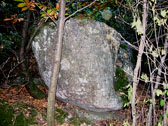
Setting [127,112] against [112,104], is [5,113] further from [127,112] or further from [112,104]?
[127,112]

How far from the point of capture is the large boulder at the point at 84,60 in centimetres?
381

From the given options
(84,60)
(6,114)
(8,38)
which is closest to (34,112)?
(6,114)

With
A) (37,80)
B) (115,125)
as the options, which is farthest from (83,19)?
(115,125)

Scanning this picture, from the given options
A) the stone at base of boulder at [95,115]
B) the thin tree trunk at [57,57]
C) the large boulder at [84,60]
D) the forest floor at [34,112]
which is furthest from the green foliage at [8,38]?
the stone at base of boulder at [95,115]

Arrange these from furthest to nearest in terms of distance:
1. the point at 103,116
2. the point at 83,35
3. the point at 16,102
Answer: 1. the point at 103,116
2. the point at 83,35
3. the point at 16,102

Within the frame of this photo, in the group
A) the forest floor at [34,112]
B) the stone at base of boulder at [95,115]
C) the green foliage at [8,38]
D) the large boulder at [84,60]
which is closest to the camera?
the forest floor at [34,112]

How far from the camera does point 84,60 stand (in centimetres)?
381

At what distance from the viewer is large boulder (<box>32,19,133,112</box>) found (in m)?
3.81

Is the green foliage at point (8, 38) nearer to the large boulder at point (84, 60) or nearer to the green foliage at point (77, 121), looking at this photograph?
the large boulder at point (84, 60)

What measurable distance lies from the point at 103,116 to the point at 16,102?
238cm

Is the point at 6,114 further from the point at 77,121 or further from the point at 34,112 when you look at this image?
the point at 77,121

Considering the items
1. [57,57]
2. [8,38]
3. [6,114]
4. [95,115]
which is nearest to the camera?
[57,57]

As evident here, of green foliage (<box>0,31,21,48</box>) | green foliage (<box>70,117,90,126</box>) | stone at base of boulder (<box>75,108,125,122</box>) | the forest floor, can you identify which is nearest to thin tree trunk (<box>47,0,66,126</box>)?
the forest floor

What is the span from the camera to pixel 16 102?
11.7 feet
